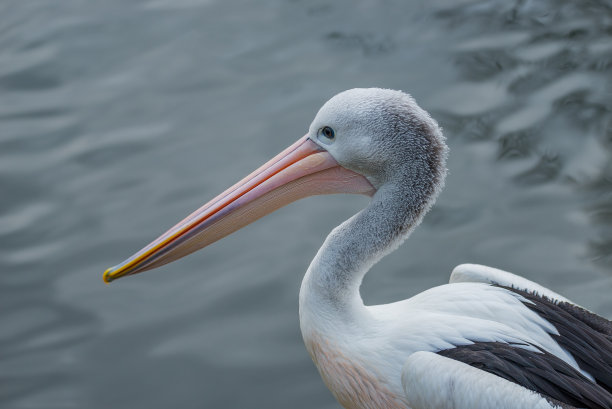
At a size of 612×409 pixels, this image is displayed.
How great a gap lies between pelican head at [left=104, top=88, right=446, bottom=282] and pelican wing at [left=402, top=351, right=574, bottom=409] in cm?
61

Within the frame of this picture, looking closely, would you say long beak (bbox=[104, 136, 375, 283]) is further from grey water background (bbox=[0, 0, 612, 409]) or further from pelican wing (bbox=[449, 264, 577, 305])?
grey water background (bbox=[0, 0, 612, 409])

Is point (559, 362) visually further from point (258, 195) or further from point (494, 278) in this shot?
point (258, 195)

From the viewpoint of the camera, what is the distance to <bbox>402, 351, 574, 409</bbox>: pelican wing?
2.49m

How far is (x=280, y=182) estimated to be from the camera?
3.11 metres

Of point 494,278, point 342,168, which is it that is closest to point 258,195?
point 342,168

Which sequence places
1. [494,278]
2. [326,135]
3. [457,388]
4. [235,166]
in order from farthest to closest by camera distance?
1. [235,166]
2. [494,278]
3. [326,135]
4. [457,388]

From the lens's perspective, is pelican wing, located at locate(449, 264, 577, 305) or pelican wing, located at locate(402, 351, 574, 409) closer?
pelican wing, located at locate(402, 351, 574, 409)

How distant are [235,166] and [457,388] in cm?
276

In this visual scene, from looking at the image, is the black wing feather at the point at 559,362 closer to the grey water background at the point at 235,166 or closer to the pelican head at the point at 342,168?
the pelican head at the point at 342,168

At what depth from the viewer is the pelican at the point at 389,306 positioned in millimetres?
2680

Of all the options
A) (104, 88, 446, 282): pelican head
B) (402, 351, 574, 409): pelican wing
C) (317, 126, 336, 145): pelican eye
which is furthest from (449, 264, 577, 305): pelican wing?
(317, 126, 336, 145): pelican eye

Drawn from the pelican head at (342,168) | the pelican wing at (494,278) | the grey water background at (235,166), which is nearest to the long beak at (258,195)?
the pelican head at (342,168)

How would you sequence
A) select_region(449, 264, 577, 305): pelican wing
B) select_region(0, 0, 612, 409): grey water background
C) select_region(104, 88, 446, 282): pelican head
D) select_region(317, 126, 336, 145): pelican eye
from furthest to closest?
select_region(0, 0, 612, 409): grey water background, select_region(449, 264, 577, 305): pelican wing, select_region(317, 126, 336, 145): pelican eye, select_region(104, 88, 446, 282): pelican head

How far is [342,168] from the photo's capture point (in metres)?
3.08
